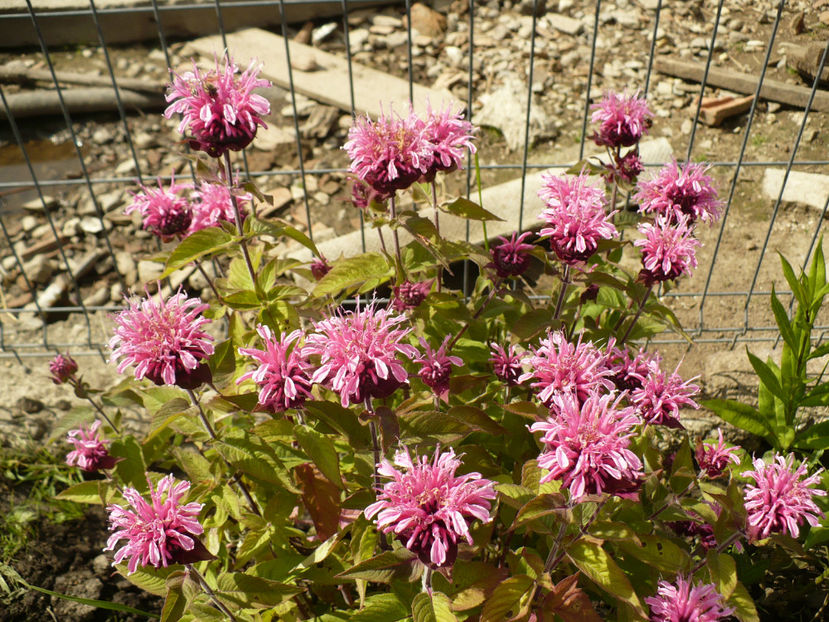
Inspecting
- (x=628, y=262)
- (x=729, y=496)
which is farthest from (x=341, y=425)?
(x=628, y=262)

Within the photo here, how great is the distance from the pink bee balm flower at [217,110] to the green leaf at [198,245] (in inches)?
9.0

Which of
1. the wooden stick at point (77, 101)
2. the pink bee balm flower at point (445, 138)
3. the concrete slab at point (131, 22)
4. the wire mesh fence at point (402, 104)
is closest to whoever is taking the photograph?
the pink bee balm flower at point (445, 138)

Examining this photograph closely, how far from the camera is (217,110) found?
1918mm

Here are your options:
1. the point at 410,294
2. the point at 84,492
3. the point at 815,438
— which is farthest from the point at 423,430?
the point at 815,438

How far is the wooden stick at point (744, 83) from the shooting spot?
501 centimetres

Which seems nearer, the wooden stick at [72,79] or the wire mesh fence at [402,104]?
the wire mesh fence at [402,104]

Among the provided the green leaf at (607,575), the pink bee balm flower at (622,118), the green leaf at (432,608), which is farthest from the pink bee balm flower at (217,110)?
the green leaf at (607,575)

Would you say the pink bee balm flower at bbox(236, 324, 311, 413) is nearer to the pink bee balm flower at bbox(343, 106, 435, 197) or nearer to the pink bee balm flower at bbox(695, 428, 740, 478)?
the pink bee balm flower at bbox(343, 106, 435, 197)

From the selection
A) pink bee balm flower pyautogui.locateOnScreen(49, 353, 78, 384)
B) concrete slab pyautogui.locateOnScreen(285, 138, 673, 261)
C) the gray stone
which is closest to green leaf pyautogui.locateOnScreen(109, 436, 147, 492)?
pink bee balm flower pyautogui.locateOnScreen(49, 353, 78, 384)

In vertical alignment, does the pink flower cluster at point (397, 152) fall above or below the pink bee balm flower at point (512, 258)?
above

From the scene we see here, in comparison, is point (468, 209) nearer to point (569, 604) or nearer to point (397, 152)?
point (397, 152)

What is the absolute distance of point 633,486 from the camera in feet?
5.23

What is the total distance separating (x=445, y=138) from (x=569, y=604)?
1.25m

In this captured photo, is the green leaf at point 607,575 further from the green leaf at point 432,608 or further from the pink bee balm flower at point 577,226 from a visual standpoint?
the pink bee balm flower at point 577,226
